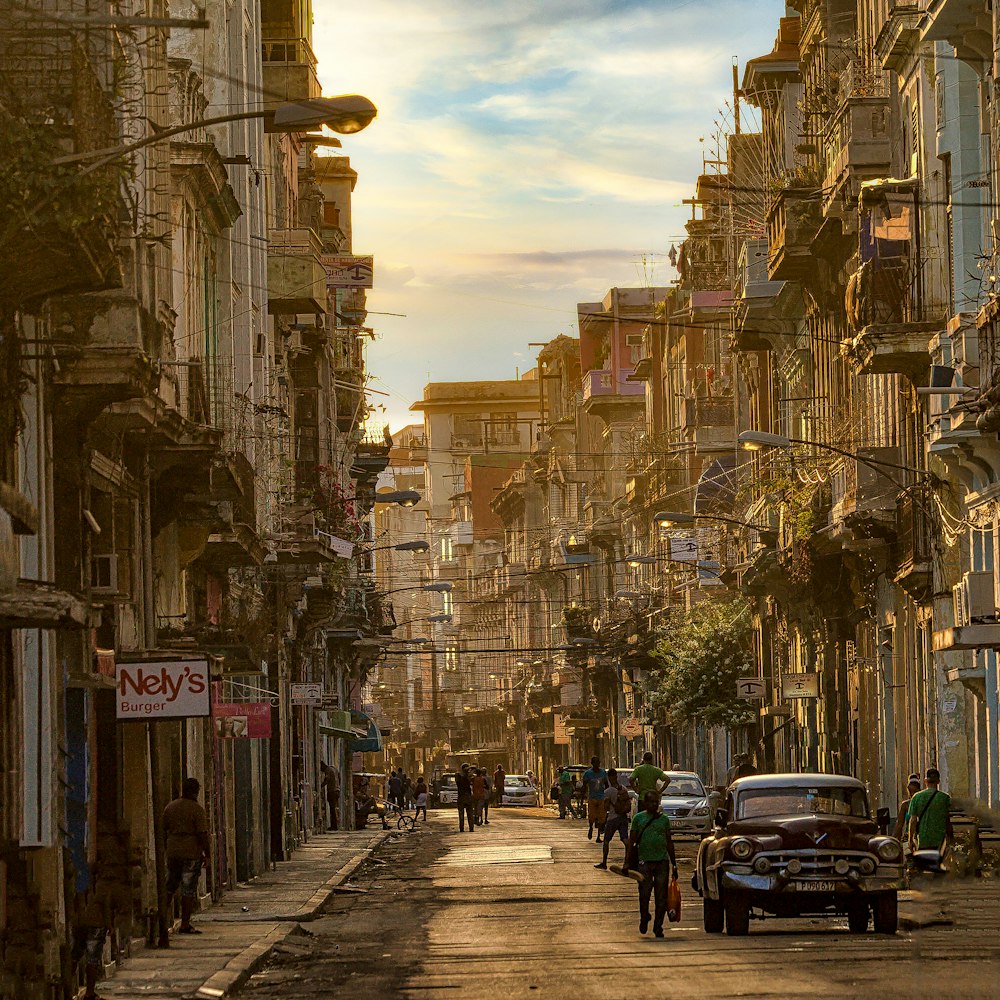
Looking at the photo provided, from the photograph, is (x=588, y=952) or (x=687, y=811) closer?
(x=588, y=952)

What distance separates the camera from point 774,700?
6216cm

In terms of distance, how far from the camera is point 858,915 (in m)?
23.5

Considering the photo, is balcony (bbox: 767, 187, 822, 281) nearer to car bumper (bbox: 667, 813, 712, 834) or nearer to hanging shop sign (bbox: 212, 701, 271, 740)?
car bumper (bbox: 667, 813, 712, 834)

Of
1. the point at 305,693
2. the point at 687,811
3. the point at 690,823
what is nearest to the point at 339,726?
the point at 305,693

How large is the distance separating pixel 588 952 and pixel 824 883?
245cm

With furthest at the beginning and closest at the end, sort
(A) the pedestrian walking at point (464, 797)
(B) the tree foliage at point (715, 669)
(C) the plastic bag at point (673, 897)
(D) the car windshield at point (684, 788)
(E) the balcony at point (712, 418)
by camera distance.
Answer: (E) the balcony at point (712, 418) < (B) the tree foliage at point (715, 669) < (A) the pedestrian walking at point (464, 797) < (D) the car windshield at point (684, 788) < (C) the plastic bag at point (673, 897)

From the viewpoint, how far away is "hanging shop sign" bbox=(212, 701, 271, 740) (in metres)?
33.8

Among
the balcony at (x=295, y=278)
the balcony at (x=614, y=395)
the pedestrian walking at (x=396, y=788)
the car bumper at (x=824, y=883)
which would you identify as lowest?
the pedestrian walking at (x=396, y=788)

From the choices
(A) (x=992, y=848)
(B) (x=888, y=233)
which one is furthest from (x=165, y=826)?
(B) (x=888, y=233)

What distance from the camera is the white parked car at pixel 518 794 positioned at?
3816 inches

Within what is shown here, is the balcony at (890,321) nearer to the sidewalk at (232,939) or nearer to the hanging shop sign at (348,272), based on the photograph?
the sidewalk at (232,939)

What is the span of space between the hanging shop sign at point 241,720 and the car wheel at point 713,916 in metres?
10.4

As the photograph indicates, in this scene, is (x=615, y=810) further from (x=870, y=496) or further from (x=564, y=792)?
(x=564, y=792)

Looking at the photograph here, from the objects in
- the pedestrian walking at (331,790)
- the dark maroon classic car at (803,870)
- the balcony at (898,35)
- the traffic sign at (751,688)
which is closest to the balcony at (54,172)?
the dark maroon classic car at (803,870)
